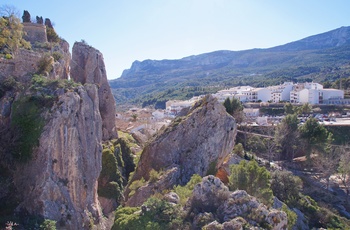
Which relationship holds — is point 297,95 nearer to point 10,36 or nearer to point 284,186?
point 284,186

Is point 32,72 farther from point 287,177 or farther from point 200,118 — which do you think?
point 287,177

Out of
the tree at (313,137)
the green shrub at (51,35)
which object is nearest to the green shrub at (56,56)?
the green shrub at (51,35)

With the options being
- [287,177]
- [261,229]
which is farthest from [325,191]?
[261,229]

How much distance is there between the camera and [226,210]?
1872 centimetres

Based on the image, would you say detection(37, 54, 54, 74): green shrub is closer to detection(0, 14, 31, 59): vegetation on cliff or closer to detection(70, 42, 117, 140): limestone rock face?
detection(0, 14, 31, 59): vegetation on cliff

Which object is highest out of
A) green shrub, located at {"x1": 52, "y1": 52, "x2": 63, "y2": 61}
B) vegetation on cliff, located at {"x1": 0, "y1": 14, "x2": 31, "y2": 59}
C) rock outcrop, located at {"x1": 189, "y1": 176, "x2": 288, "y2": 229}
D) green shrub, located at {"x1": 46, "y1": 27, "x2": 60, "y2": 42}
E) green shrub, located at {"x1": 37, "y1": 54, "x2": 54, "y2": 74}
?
green shrub, located at {"x1": 46, "y1": 27, "x2": 60, "y2": 42}

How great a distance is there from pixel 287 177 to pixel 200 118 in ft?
40.3

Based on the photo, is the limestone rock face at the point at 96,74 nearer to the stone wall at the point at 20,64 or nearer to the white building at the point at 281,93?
the stone wall at the point at 20,64

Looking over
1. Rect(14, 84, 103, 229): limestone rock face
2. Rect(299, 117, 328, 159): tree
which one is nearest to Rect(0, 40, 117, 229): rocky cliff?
Rect(14, 84, 103, 229): limestone rock face

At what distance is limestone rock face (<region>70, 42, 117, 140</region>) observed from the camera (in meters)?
40.1

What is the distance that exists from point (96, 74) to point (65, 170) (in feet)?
73.6

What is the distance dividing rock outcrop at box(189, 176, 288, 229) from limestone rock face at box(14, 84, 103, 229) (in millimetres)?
8018

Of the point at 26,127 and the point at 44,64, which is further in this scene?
the point at 44,64

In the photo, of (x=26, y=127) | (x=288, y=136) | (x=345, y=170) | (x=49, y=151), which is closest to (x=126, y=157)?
(x=49, y=151)
